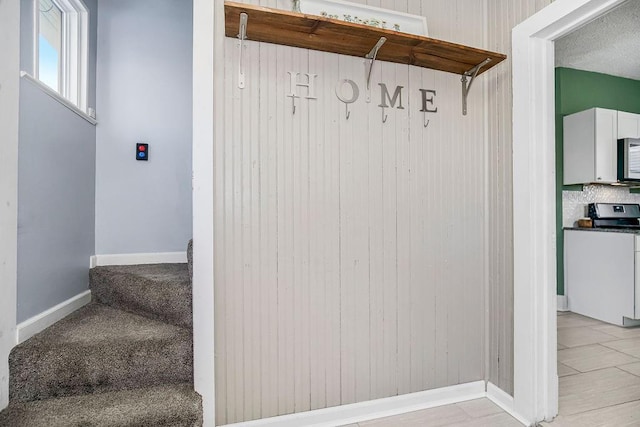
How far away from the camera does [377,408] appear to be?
5.85ft

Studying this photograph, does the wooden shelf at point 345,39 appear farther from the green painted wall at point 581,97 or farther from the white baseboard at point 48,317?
the green painted wall at point 581,97

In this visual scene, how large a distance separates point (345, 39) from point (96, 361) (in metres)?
1.86

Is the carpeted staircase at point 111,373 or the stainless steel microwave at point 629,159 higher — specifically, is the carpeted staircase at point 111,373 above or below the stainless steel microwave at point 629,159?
below

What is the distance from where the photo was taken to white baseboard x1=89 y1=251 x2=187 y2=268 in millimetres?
2498

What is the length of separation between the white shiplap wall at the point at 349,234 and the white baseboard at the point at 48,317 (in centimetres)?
90

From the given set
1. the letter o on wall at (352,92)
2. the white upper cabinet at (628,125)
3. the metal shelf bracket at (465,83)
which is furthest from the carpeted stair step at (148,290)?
the white upper cabinet at (628,125)

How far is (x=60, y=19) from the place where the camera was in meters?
2.27

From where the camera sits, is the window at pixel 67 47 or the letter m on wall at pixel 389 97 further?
the window at pixel 67 47

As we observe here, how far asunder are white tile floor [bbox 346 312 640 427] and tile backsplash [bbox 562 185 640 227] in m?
1.33

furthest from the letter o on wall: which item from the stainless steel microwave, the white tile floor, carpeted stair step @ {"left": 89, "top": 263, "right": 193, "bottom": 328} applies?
the stainless steel microwave

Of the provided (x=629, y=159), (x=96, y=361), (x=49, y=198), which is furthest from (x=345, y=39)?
(x=629, y=159)

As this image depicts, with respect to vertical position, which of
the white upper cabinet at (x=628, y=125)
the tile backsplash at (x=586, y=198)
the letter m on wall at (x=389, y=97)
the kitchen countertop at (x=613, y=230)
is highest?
the white upper cabinet at (x=628, y=125)

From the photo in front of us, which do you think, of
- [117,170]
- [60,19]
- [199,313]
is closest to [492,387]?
[199,313]

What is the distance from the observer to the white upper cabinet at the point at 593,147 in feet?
11.4
